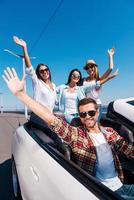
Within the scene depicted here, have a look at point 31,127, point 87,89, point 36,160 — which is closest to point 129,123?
point 36,160

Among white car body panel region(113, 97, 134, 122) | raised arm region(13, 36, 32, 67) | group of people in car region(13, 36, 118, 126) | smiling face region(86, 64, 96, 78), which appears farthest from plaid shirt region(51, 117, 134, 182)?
smiling face region(86, 64, 96, 78)

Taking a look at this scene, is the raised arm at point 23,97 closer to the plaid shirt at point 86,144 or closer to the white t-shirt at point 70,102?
the plaid shirt at point 86,144

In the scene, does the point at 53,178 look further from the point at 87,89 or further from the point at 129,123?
the point at 87,89

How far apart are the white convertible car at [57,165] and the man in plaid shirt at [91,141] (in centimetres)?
A: 13

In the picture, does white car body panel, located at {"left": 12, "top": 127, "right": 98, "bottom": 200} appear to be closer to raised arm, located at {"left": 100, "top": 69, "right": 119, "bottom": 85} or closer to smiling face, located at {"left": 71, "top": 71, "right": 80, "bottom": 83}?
smiling face, located at {"left": 71, "top": 71, "right": 80, "bottom": 83}

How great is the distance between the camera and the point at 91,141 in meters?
2.74

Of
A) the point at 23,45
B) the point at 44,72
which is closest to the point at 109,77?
the point at 44,72

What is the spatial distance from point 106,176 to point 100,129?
1.49 feet

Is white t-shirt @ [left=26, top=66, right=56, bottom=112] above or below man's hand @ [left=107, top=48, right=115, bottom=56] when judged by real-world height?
below

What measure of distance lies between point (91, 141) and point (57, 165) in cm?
47

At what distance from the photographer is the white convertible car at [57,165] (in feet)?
6.42

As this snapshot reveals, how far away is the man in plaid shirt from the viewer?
8.66 ft

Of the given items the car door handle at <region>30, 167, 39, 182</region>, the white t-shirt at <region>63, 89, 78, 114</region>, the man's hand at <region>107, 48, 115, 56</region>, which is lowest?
the car door handle at <region>30, 167, 39, 182</region>

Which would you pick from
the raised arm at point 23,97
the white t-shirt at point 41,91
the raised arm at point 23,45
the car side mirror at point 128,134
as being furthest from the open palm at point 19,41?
the car side mirror at point 128,134
